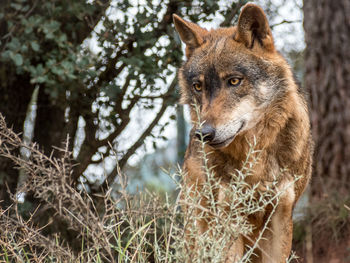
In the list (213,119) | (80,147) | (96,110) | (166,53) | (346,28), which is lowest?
(80,147)

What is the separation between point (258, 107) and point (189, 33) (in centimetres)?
95

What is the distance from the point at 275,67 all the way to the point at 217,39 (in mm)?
551

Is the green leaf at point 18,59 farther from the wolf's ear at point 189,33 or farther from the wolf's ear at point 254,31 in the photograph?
the wolf's ear at point 254,31

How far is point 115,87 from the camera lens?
4840 millimetres

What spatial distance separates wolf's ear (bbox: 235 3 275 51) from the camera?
400 centimetres

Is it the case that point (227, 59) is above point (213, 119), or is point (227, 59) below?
above

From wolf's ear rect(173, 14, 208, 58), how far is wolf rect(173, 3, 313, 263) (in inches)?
5.0

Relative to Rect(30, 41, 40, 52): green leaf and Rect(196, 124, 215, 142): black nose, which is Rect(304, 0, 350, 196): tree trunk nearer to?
Rect(196, 124, 215, 142): black nose

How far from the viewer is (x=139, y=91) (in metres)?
5.20

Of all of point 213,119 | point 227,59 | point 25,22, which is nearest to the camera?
point 213,119

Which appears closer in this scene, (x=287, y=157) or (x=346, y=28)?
(x=287, y=157)

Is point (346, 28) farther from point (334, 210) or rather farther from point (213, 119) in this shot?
point (213, 119)

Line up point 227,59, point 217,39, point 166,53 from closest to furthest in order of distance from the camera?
point 227,59 < point 217,39 < point 166,53

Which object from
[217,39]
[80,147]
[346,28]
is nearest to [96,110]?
[80,147]
